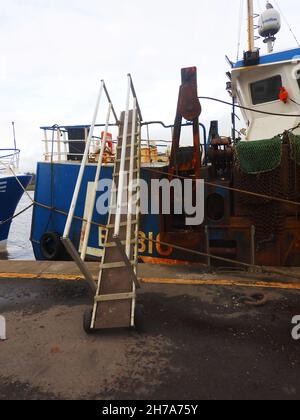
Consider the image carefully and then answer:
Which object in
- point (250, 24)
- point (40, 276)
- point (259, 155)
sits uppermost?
point (250, 24)

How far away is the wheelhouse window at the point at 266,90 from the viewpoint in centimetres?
751

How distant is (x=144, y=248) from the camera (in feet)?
22.6

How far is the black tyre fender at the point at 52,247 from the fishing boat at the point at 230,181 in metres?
0.02

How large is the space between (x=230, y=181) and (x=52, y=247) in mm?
4410

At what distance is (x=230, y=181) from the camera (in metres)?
6.11

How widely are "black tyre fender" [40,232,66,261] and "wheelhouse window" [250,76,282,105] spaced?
18.5 ft

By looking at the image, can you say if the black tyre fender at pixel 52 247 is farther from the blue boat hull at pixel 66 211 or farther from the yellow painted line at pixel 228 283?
the yellow painted line at pixel 228 283

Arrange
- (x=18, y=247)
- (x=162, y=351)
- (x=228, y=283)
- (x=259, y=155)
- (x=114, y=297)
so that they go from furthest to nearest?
(x=18, y=247) < (x=259, y=155) < (x=228, y=283) < (x=114, y=297) < (x=162, y=351)

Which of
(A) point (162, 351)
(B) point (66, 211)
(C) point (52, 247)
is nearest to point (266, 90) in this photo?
(B) point (66, 211)

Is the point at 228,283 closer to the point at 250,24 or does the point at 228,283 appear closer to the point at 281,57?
the point at 281,57

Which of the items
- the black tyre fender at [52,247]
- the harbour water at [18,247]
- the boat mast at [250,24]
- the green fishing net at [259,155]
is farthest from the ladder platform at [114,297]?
the harbour water at [18,247]

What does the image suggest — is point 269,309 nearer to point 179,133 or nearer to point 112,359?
point 112,359

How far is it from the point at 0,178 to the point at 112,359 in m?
13.3

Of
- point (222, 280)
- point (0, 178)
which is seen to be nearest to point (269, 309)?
point (222, 280)
